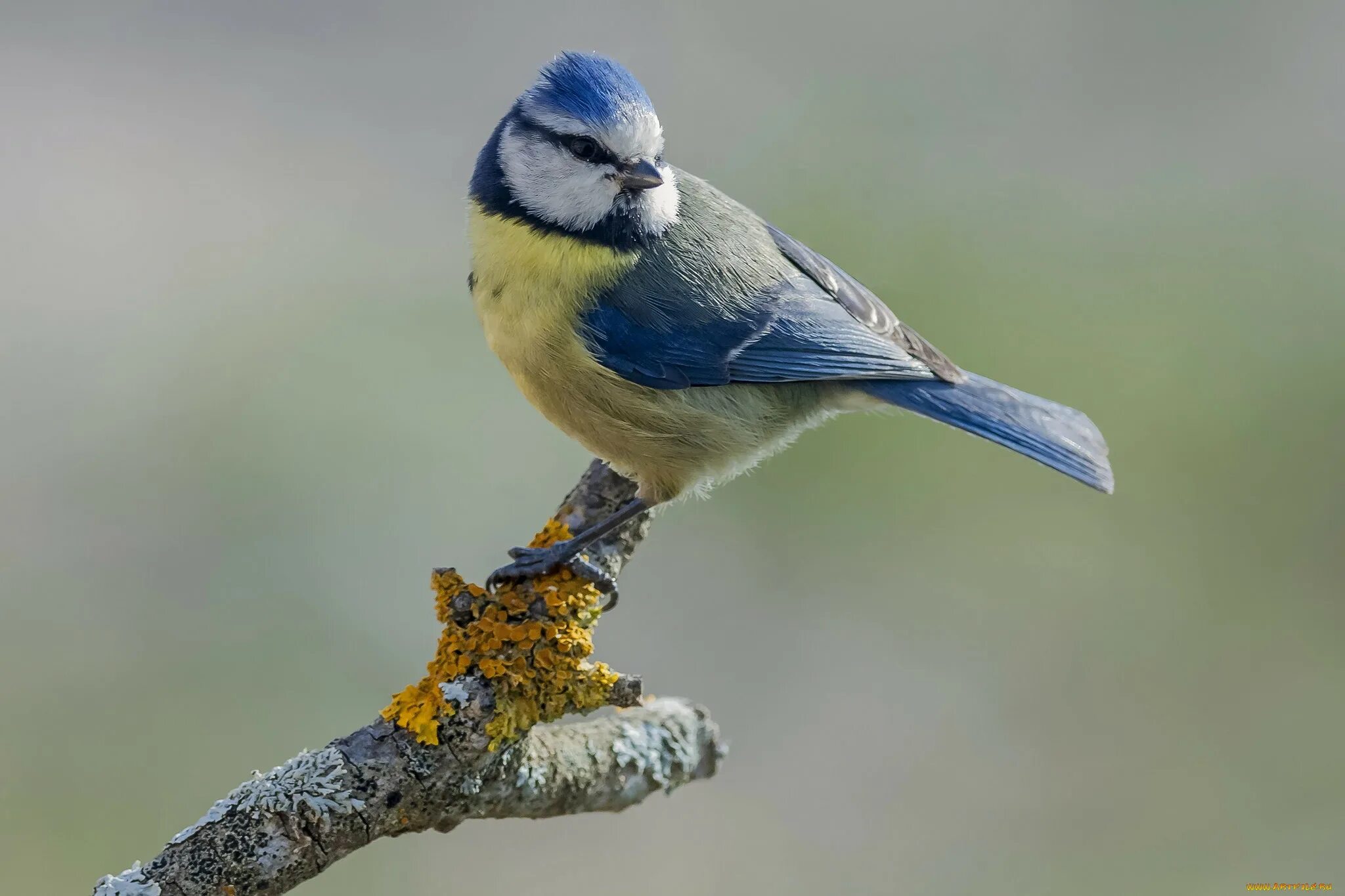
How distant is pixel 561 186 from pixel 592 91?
21 centimetres

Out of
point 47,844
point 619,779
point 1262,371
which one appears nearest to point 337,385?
point 47,844

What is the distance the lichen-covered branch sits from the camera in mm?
1850

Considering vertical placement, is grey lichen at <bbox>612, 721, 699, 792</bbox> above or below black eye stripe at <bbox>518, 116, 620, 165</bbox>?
below

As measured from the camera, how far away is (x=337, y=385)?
15.0ft

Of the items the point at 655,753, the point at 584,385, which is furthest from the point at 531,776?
the point at 584,385

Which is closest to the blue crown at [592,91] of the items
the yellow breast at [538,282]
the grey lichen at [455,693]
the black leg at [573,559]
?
the yellow breast at [538,282]

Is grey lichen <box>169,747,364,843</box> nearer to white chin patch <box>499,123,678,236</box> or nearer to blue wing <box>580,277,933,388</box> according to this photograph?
blue wing <box>580,277,933,388</box>

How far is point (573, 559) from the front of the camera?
2449mm

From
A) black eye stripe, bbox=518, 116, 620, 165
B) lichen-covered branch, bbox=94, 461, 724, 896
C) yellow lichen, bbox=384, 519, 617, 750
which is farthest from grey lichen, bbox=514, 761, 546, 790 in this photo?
black eye stripe, bbox=518, 116, 620, 165

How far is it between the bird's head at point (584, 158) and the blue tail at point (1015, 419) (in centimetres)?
71

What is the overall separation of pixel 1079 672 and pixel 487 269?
8.33 ft

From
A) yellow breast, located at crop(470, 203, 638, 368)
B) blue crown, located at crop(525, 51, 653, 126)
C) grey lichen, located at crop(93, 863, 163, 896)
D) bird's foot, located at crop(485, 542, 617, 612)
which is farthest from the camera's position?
yellow breast, located at crop(470, 203, 638, 368)

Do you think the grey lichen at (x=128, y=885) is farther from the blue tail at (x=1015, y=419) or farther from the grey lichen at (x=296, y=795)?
the blue tail at (x=1015, y=419)

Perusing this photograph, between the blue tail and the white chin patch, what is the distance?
688mm
